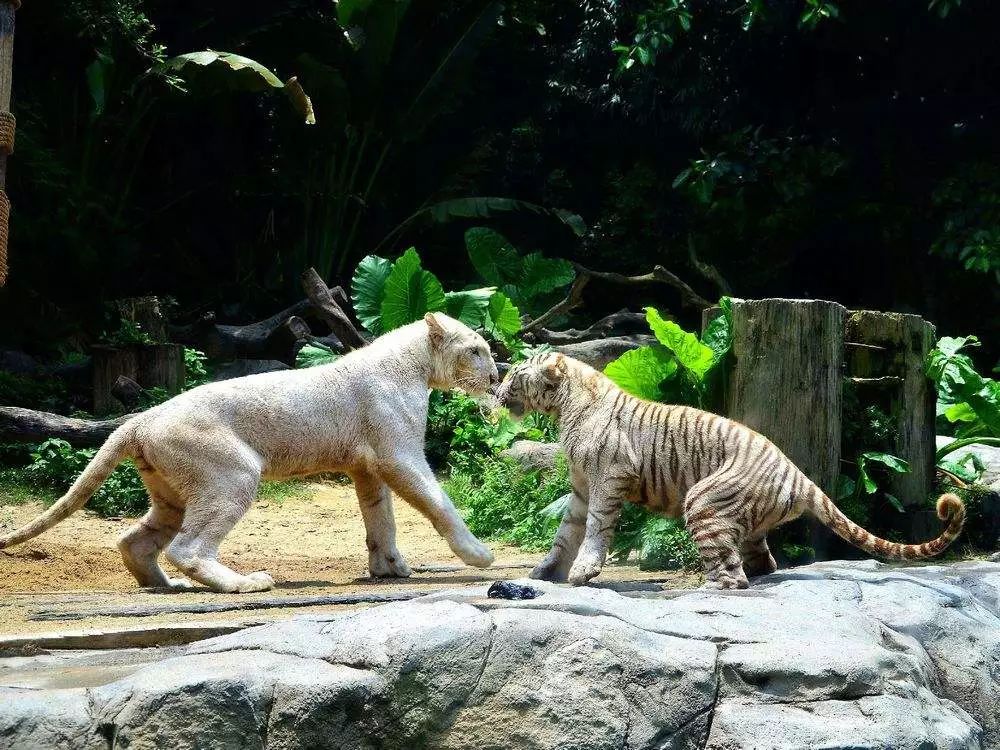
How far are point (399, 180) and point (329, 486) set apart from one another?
8684mm

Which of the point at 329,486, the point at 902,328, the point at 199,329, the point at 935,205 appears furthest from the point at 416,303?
the point at 935,205

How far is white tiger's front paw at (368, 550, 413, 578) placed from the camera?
815cm

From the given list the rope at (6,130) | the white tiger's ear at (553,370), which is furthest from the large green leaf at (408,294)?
the rope at (6,130)

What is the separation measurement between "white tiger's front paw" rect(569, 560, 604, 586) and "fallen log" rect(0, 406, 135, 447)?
5.80 metres

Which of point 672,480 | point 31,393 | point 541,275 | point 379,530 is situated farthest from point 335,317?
point 672,480

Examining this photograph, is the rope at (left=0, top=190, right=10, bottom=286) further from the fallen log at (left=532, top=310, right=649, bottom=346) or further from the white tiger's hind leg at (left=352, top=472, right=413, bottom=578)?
the fallen log at (left=532, top=310, right=649, bottom=346)

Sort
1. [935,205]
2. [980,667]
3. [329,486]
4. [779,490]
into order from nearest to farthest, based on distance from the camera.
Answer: [980,667], [779,490], [329,486], [935,205]

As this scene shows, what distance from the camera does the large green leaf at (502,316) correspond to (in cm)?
1295

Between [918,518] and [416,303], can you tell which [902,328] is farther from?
[416,303]

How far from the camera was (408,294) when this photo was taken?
502 inches

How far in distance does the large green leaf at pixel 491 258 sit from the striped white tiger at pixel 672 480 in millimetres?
8830

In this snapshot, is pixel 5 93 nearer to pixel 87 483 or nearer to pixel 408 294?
pixel 87 483

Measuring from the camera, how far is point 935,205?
50.3 ft

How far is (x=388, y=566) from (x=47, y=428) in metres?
4.35
